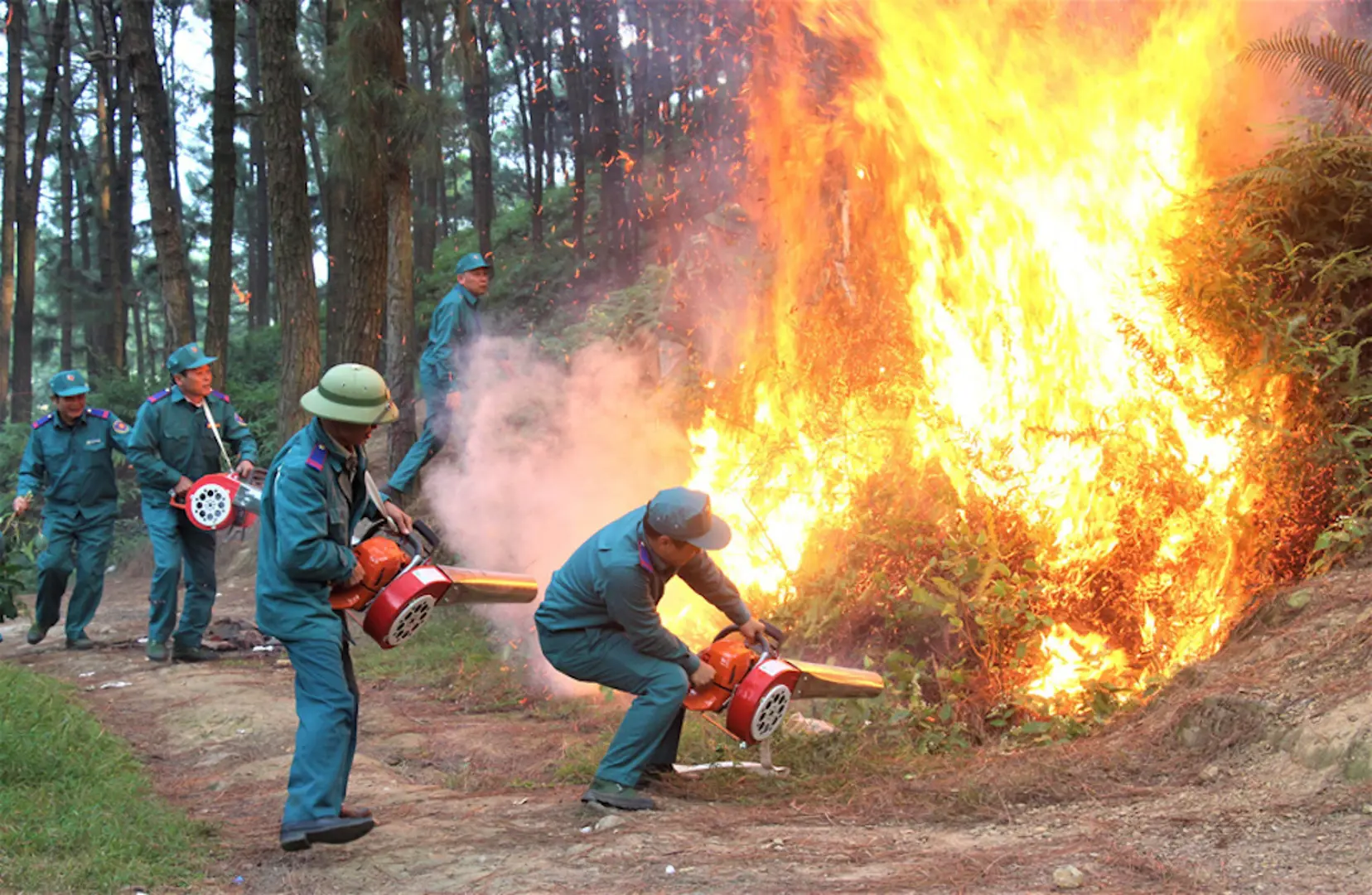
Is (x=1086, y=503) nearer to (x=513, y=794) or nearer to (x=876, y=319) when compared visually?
(x=876, y=319)

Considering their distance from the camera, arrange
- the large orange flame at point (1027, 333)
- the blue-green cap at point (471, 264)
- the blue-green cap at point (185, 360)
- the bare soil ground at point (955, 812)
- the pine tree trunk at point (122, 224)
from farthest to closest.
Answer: the pine tree trunk at point (122, 224)
the blue-green cap at point (471, 264)
the blue-green cap at point (185, 360)
the large orange flame at point (1027, 333)
the bare soil ground at point (955, 812)

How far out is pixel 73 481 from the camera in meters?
10.3

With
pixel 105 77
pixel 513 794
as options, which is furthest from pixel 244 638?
pixel 105 77

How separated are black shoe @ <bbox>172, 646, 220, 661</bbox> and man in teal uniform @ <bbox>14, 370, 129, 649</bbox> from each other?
1.20m

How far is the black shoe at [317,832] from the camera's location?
5109 millimetres

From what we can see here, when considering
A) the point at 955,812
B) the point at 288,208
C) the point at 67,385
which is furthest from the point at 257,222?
the point at 955,812

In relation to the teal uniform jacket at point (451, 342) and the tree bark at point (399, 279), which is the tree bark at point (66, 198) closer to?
the tree bark at point (399, 279)

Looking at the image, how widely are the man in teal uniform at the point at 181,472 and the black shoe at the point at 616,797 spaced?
489 centimetres

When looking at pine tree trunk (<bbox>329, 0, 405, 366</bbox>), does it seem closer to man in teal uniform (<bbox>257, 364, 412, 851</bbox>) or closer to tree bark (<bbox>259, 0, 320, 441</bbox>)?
tree bark (<bbox>259, 0, 320, 441</bbox>)

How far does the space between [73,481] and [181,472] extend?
1.33 meters

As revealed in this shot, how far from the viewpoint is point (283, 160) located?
1377cm

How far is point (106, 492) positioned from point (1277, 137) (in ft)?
31.2

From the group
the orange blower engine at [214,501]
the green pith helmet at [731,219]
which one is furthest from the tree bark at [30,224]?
the orange blower engine at [214,501]

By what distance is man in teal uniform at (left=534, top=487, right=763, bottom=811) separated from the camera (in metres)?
5.53
